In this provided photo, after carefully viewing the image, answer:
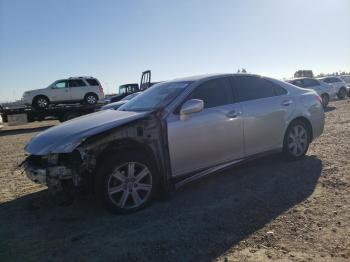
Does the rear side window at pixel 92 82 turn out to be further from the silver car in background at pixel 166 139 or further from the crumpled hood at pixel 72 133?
the crumpled hood at pixel 72 133

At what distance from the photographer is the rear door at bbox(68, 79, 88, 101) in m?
19.7

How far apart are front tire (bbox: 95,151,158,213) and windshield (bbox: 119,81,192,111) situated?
2.89ft

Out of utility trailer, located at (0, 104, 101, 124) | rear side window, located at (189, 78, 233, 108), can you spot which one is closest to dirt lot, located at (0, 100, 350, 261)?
rear side window, located at (189, 78, 233, 108)

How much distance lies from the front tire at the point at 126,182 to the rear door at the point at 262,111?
176 cm

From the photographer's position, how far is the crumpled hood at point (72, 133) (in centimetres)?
433

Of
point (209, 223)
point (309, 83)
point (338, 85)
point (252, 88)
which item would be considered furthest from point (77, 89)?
point (338, 85)

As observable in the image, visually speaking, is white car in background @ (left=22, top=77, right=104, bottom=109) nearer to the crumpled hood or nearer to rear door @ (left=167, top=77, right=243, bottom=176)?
the crumpled hood

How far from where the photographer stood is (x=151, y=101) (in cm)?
547

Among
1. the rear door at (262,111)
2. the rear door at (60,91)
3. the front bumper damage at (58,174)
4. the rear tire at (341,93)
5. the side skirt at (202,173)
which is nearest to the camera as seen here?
the front bumper damage at (58,174)

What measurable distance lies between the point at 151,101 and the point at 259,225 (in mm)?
2466

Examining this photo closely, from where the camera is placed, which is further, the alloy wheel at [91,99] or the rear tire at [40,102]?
the alloy wheel at [91,99]

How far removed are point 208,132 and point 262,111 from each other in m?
1.21

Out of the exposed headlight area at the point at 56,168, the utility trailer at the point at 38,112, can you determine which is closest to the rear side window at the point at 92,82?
the utility trailer at the point at 38,112

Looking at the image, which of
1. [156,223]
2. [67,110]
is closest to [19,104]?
[67,110]
